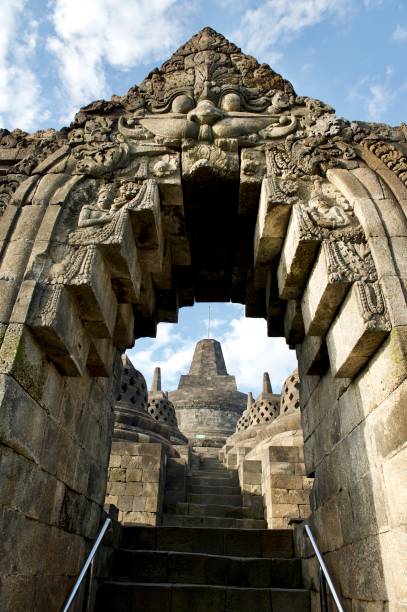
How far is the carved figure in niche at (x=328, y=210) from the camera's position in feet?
11.3

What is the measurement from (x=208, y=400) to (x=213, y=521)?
71.9ft

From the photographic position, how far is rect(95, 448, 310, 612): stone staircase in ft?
13.6

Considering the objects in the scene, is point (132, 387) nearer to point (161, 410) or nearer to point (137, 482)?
point (161, 410)

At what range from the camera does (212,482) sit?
366 inches

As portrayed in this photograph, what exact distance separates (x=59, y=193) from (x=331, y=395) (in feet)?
9.67

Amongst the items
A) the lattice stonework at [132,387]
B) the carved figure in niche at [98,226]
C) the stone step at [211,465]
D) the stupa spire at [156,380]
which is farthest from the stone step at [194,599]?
the stupa spire at [156,380]

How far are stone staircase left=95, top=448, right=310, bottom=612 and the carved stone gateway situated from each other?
1.41ft

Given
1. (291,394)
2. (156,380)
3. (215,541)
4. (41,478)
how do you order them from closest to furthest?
(41,478)
(215,541)
(291,394)
(156,380)

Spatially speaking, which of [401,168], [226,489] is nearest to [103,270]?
[401,168]

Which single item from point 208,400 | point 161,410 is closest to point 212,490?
point 161,410

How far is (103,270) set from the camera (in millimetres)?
3508

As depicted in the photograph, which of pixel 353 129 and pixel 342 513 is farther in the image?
pixel 353 129

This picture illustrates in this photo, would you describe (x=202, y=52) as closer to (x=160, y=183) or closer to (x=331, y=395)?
(x=160, y=183)

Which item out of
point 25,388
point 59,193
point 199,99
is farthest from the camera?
point 199,99
